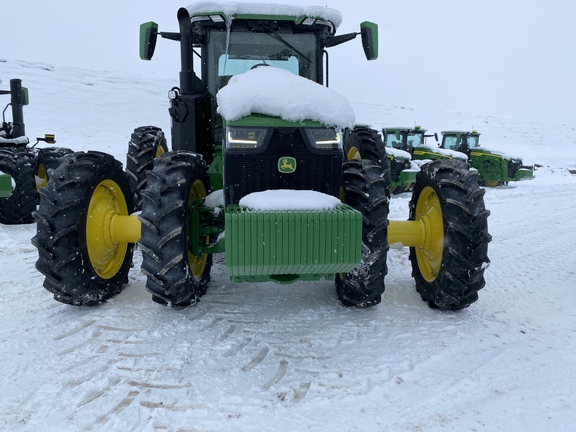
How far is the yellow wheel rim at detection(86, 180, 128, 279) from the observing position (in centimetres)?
390

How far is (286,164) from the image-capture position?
3512mm

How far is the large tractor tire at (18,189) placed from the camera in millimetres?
7801

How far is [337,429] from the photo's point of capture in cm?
243

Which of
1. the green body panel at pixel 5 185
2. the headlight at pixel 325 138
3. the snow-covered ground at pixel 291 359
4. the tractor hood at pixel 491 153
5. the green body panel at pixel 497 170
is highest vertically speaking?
the headlight at pixel 325 138

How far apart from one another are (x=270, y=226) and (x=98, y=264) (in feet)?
6.20

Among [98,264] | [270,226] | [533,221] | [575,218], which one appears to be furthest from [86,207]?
[575,218]

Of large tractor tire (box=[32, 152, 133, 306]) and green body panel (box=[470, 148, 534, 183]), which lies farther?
green body panel (box=[470, 148, 534, 183])

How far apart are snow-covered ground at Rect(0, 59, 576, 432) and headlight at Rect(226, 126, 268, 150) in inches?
54.8

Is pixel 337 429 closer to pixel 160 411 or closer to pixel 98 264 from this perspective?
pixel 160 411

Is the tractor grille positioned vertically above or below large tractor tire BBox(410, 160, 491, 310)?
above

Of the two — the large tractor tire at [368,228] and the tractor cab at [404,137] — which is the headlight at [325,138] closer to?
the large tractor tire at [368,228]

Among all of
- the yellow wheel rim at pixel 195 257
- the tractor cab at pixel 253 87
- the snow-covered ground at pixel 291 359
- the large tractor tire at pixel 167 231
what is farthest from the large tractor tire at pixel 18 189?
A: the large tractor tire at pixel 167 231

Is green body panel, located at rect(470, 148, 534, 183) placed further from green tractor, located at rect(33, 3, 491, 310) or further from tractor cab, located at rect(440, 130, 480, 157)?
green tractor, located at rect(33, 3, 491, 310)

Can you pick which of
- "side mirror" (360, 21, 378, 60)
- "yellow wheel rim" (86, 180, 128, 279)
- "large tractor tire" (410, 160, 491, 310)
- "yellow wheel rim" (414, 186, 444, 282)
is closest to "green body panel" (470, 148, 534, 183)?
"side mirror" (360, 21, 378, 60)
